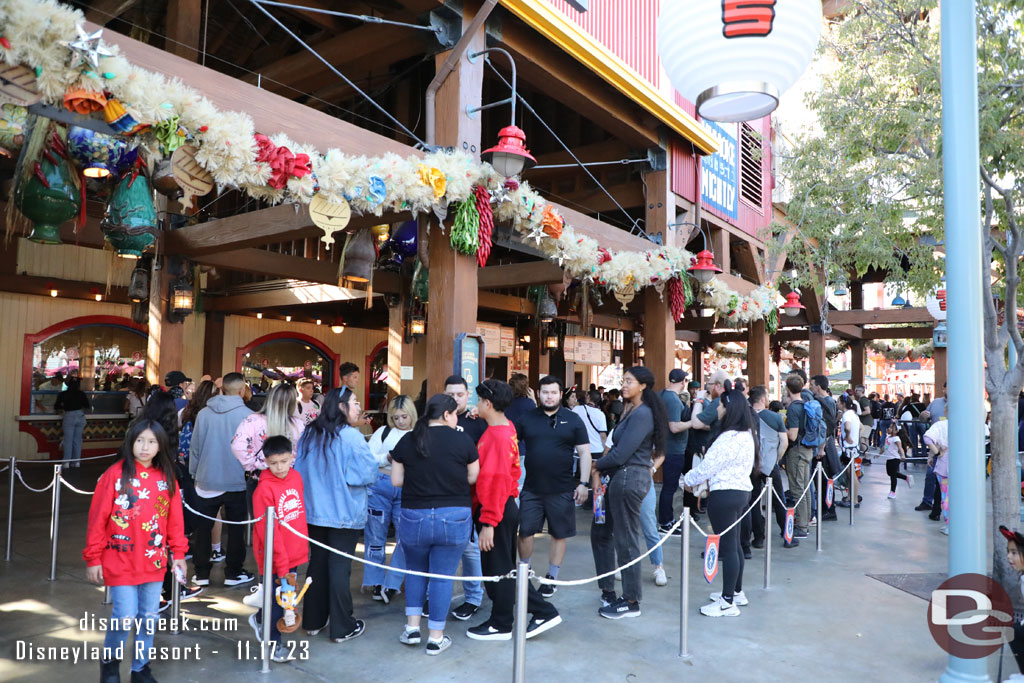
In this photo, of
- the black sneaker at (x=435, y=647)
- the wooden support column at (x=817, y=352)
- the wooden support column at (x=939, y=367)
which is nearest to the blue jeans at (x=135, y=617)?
the black sneaker at (x=435, y=647)

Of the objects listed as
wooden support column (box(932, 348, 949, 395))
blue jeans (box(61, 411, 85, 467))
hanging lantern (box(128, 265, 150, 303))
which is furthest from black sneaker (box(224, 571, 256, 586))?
wooden support column (box(932, 348, 949, 395))

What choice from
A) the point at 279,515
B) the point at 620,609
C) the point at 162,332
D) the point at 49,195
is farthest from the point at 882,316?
the point at 49,195

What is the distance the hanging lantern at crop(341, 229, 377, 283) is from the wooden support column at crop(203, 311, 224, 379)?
29.2ft

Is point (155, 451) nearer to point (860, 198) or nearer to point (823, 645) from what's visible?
point (823, 645)

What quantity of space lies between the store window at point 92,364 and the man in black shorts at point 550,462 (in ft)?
35.3

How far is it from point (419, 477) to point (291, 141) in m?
2.61

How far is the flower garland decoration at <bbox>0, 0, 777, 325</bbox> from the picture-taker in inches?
137

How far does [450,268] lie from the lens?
6.20 meters

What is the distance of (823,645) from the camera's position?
4508 millimetres

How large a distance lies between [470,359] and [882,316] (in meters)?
15.9

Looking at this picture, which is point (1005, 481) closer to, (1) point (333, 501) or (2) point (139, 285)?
(1) point (333, 501)

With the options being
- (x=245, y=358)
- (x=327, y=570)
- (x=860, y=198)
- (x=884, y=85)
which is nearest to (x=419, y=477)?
(x=327, y=570)

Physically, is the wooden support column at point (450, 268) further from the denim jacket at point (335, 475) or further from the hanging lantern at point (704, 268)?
the hanging lantern at point (704, 268)

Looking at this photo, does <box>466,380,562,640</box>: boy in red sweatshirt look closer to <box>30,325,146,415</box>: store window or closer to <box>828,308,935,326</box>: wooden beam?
<box>30,325,146,415</box>: store window
